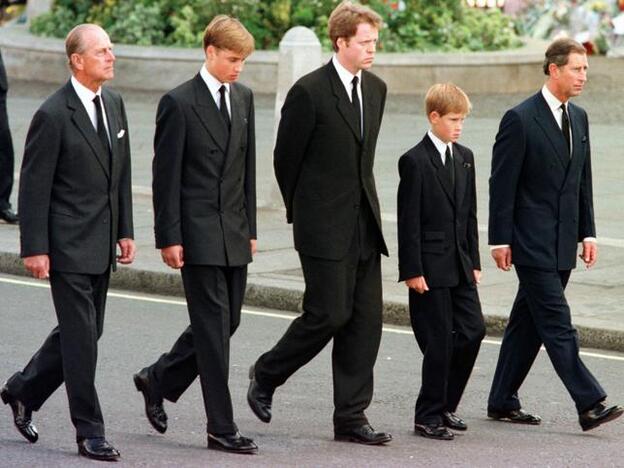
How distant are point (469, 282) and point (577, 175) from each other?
72 cm

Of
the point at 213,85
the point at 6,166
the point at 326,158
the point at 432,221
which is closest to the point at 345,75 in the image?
the point at 326,158

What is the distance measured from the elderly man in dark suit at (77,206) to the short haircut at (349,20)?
3.24 ft

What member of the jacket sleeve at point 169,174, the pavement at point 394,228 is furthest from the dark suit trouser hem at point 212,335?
the pavement at point 394,228

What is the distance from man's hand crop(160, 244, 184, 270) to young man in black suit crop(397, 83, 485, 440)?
1.01 metres

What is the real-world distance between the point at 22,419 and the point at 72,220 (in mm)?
909

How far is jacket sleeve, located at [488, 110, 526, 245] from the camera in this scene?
766 centimetres

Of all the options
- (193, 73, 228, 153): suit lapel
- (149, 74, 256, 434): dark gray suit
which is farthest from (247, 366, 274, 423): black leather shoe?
(193, 73, 228, 153): suit lapel

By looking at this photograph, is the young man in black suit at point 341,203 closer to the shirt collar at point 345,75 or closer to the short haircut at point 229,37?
the shirt collar at point 345,75

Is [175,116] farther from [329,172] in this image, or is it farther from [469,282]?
[469,282]

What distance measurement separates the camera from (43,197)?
686 cm

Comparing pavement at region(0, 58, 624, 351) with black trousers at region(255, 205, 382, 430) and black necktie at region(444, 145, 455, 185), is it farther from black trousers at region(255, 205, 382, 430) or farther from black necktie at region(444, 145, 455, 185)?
black trousers at region(255, 205, 382, 430)

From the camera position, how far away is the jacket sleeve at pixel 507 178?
7664mm

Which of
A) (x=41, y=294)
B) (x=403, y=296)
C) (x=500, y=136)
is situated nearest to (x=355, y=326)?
(x=500, y=136)

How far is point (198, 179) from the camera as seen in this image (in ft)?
23.5
